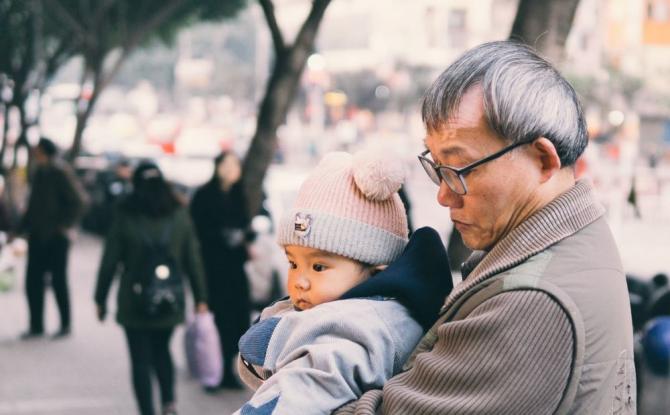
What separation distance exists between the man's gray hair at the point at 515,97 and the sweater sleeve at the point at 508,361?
1.03 ft

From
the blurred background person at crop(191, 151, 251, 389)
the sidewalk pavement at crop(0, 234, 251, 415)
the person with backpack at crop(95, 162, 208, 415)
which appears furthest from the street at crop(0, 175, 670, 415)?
the person with backpack at crop(95, 162, 208, 415)

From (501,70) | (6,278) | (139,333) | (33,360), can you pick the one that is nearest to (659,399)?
(139,333)

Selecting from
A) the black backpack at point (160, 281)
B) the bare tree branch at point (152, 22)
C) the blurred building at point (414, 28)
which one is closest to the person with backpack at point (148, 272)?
the black backpack at point (160, 281)

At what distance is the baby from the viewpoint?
191 centimetres

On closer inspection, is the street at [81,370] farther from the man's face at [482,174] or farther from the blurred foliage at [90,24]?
the blurred foliage at [90,24]

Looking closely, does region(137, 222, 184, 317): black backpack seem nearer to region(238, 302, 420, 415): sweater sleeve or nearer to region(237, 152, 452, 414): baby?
region(237, 152, 452, 414): baby

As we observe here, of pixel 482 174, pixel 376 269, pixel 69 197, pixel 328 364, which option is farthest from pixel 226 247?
pixel 482 174

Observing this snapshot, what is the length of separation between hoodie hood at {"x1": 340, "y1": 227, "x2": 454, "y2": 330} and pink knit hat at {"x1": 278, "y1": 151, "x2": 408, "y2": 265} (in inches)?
3.4

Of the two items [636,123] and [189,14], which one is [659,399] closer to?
[189,14]

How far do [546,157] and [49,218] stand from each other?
8.95 metres

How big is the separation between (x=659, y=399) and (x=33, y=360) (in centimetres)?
585

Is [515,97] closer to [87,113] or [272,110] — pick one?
[272,110]

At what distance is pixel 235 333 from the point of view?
332 inches

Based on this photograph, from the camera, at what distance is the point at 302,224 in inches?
88.2
